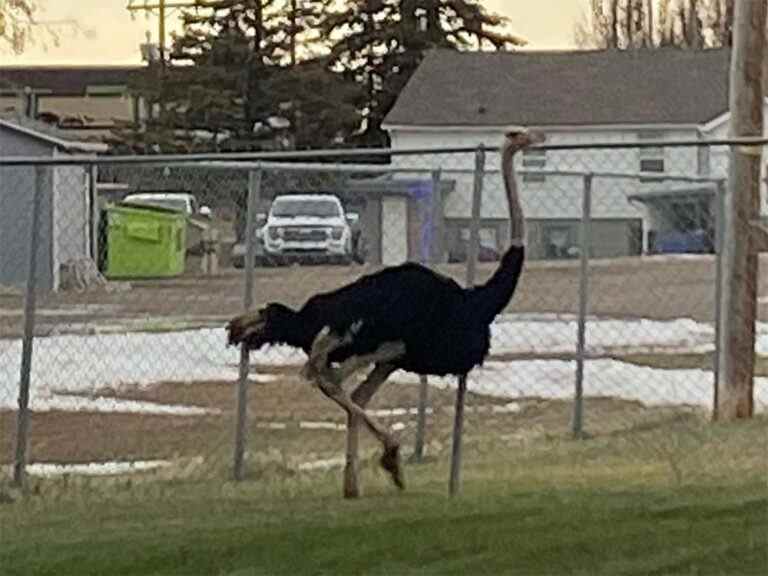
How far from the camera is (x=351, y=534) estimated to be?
8.62 metres

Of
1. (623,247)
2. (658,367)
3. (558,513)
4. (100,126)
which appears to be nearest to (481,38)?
(100,126)

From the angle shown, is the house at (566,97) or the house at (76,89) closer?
the house at (566,97)

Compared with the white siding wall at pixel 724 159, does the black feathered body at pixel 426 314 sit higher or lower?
lower

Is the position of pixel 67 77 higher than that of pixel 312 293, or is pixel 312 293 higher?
pixel 67 77

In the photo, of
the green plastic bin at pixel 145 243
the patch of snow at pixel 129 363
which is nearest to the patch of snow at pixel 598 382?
the patch of snow at pixel 129 363

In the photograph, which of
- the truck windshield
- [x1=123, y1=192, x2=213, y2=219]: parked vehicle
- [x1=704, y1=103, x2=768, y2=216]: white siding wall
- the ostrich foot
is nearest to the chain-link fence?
the ostrich foot

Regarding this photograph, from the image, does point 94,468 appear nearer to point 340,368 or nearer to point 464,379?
point 340,368

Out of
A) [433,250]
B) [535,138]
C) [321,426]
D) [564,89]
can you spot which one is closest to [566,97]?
[564,89]

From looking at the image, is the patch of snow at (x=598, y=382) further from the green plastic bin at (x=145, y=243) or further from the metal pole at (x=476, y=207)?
the green plastic bin at (x=145, y=243)

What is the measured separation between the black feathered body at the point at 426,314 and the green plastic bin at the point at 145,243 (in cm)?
1483

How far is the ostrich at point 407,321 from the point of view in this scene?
9883mm

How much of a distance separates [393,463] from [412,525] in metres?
1.89

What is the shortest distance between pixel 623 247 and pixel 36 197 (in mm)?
14769

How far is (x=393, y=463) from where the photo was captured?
10.6 metres
